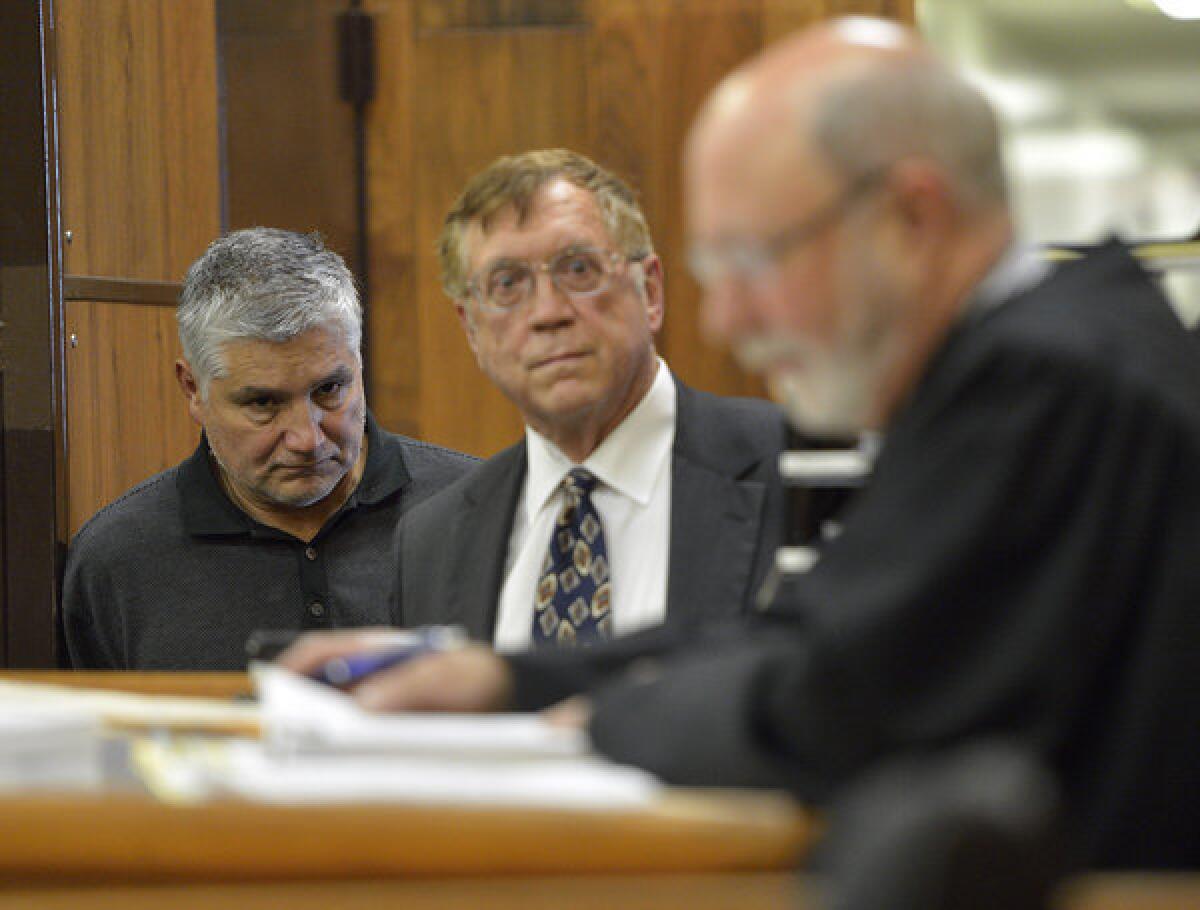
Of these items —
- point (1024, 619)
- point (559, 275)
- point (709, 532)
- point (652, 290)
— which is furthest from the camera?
point (652, 290)

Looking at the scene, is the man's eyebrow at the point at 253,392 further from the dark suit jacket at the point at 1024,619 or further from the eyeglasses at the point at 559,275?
the dark suit jacket at the point at 1024,619

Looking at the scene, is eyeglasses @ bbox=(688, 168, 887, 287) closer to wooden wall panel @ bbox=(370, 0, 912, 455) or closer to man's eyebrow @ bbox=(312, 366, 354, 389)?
man's eyebrow @ bbox=(312, 366, 354, 389)

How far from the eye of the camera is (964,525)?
4.08 feet

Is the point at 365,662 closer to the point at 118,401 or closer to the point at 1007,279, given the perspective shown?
the point at 1007,279

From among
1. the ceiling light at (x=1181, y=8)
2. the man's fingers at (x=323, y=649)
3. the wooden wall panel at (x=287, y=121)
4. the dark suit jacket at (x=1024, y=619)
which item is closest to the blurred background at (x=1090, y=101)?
the ceiling light at (x=1181, y=8)

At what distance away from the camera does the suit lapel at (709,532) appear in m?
2.48

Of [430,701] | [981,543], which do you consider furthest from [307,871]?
[981,543]

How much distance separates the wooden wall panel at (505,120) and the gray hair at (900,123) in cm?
289

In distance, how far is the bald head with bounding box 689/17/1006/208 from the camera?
4.68 feet

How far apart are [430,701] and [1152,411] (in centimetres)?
63

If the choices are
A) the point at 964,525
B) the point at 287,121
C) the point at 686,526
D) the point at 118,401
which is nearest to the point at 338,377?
the point at 118,401

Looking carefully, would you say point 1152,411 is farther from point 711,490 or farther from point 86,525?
point 86,525

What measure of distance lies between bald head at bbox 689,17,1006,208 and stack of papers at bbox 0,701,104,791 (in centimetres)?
70

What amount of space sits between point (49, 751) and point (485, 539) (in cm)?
134
